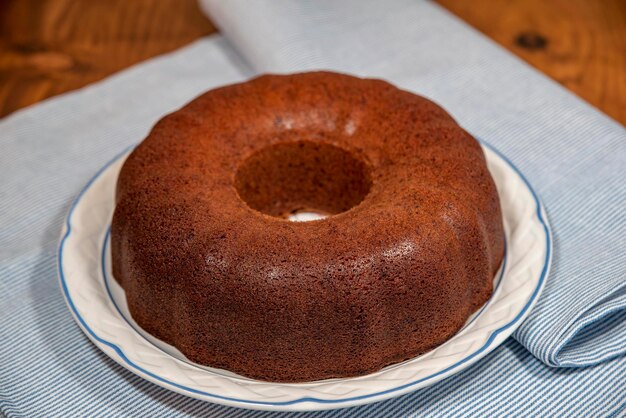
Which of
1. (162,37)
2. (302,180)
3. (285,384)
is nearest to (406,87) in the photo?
(302,180)

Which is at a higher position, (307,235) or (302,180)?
(307,235)

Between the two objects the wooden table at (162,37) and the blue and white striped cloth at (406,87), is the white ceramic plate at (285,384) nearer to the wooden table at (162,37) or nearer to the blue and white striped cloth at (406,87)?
the blue and white striped cloth at (406,87)

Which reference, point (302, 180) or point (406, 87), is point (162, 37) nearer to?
point (406, 87)

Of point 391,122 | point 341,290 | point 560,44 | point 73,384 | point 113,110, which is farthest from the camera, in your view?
point 560,44

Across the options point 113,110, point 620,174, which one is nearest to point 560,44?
point 620,174

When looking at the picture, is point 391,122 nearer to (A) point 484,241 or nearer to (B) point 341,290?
(A) point 484,241

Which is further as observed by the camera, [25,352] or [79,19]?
[79,19]

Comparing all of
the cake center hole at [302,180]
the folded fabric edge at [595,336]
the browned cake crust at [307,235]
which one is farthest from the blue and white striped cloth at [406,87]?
the cake center hole at [302,180]
